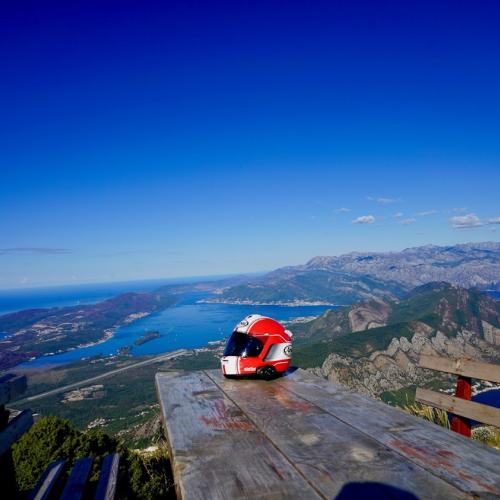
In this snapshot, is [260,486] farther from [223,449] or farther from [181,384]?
[181,384]

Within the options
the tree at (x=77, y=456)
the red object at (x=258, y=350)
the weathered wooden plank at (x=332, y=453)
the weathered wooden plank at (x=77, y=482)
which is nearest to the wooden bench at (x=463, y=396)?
the weathered wooden plank at (x=332, y=453)

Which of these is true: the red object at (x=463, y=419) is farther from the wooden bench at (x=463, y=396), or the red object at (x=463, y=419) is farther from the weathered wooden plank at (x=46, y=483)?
the weathered wooden plank at (x=46, y=483)

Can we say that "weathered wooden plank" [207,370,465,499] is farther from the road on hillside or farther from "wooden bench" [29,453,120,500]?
the road on hillside

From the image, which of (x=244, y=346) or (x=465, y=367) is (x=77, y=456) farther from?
(x=465, y=367)

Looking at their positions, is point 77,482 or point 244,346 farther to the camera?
point 244,346

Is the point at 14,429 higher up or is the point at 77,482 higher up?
the point at 14,429

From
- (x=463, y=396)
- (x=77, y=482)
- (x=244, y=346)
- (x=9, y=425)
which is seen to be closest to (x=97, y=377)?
(x=244, y=346)

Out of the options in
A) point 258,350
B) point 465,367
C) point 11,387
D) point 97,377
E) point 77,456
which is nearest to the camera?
point 11,387
